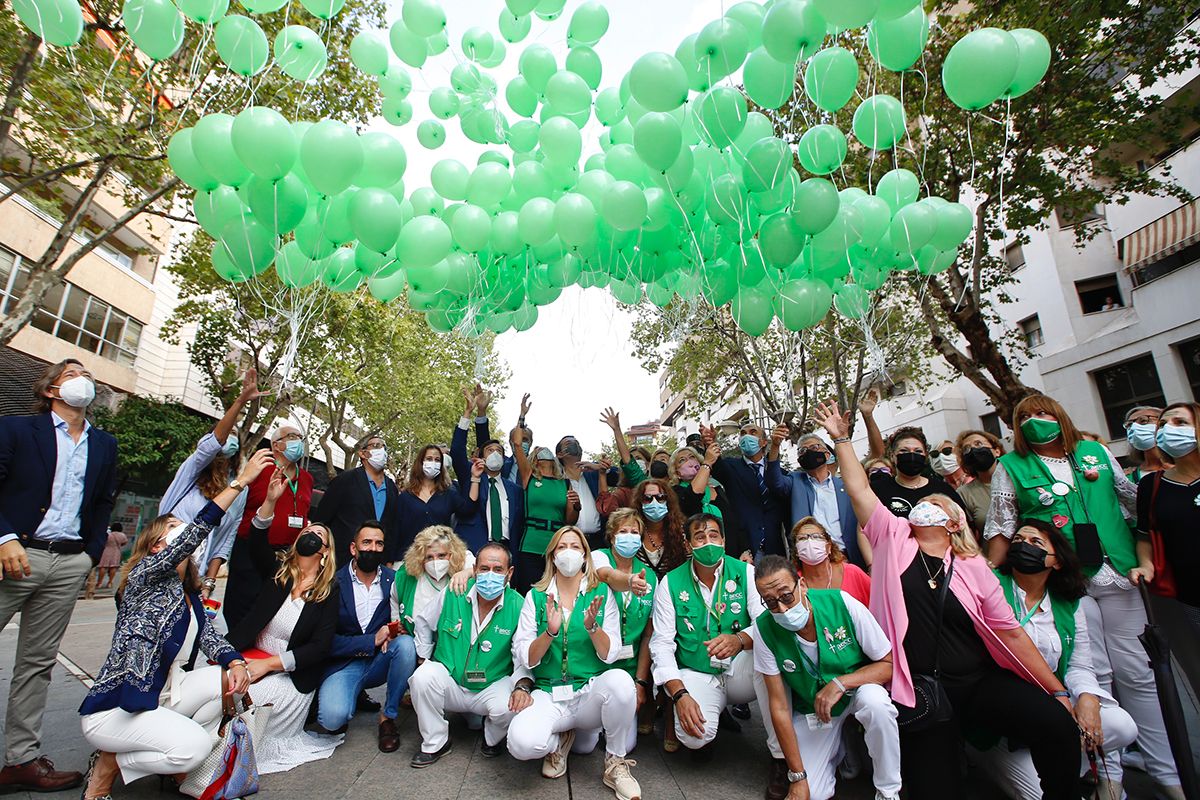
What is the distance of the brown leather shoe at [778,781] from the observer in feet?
9.96

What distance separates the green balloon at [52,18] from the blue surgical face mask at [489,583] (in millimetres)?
4519

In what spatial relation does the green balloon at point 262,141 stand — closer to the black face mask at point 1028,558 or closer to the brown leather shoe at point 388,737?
the brown leather shoe at point 388,737

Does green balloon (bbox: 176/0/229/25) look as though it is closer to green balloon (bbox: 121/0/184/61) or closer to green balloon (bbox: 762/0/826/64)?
green balloon (bbox: 121/0/184/61)

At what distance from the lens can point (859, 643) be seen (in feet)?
10.0

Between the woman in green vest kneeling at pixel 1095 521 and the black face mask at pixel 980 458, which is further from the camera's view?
the black face mask at pixel 980 458

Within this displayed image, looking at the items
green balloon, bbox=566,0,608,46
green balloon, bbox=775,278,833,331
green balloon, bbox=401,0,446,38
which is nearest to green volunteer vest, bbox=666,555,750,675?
green balloon, bbox=775,278,833,331

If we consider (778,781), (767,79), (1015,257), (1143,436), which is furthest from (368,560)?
(1015,257)

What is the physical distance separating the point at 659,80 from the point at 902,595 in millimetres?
3298

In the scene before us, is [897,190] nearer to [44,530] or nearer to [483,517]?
[483,517]

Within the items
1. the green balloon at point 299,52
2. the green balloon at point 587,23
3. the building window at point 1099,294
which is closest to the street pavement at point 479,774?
the green balloon at point 299,52

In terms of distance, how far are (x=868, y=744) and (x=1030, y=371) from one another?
1749 cm

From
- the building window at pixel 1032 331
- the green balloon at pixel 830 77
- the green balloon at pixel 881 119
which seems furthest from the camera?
the building window at pixel 1032 331

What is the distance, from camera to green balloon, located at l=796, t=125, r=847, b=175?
411 centimetres

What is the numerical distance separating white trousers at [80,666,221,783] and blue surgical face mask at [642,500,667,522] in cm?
279
